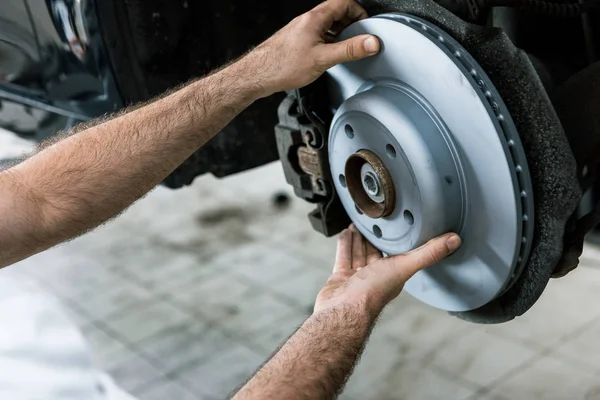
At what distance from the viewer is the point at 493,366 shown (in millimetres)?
1278

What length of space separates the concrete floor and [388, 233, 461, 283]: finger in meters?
0.56

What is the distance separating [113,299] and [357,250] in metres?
1.02

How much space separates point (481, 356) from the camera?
1308 millimetres

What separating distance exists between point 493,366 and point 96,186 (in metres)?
0.82

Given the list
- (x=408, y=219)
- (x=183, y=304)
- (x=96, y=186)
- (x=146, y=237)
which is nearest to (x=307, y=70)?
(x=408, y=219)

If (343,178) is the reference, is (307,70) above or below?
above

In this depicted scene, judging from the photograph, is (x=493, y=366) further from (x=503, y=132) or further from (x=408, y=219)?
(x=503, y=132)

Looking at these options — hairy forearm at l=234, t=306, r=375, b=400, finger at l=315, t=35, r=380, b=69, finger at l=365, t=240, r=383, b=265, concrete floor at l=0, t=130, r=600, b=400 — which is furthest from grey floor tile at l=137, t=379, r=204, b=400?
finger at l=315, t=35, r=380, b=69

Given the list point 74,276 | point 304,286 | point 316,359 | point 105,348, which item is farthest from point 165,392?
point 316,359

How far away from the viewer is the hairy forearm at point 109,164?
861 mm

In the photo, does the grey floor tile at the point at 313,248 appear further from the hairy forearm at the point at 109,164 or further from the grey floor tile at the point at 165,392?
the hairy forearm at the point at 109,164

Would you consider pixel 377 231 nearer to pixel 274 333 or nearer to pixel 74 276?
pixel 274 333

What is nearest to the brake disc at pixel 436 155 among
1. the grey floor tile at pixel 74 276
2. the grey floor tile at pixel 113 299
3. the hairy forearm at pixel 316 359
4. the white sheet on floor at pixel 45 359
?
the hairy forearm at pixel 316 359

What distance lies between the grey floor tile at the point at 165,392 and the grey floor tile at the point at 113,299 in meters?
0.35
